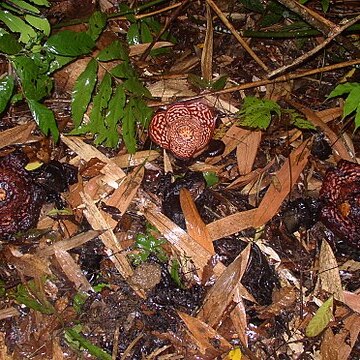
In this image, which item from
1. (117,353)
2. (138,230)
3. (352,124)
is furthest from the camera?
(352,124)

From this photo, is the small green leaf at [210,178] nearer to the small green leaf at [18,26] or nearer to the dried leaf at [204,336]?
the dried leaf at [204,336]

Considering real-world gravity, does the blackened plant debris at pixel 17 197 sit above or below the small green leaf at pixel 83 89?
below

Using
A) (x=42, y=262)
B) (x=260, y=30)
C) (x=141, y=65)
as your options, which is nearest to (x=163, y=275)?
(x=42, y=262)

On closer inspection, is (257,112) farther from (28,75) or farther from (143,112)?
(28,75)

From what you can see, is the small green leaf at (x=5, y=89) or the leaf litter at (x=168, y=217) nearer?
the small green leaf at (x=5, y=89)

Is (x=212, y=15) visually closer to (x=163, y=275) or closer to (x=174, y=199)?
(x=174, y=199)

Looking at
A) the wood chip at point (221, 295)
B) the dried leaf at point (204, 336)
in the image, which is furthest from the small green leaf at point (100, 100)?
the dried leaf at point (204, 336)
